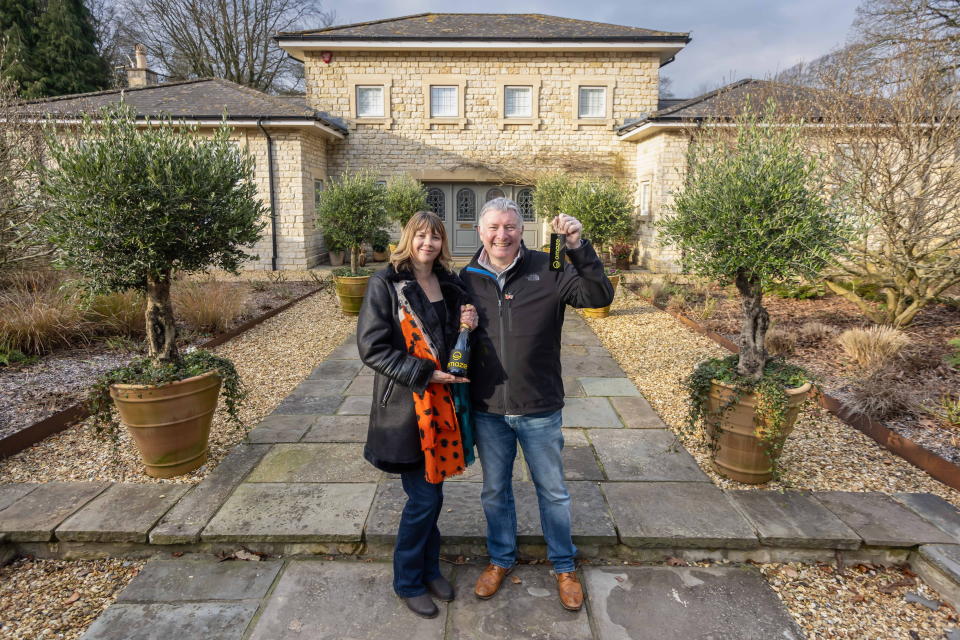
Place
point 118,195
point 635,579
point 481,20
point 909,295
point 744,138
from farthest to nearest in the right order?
point 481,20 < point 909,295 < point 744,138 < point 118,195 < point 635,579

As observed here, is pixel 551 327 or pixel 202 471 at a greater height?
pixel 551 327

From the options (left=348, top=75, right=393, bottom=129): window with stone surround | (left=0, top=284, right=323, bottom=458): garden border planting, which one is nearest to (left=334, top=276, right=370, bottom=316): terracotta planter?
(left=0, top=284, right=323, bottom=458): garden border planting

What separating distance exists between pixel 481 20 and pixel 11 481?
57.5 feet

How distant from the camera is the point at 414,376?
2.17 meters

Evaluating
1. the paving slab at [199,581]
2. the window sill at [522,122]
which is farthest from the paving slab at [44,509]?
the window sill at [522,122]

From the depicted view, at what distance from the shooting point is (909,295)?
708cm

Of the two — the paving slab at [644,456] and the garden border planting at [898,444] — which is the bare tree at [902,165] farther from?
the paving slab at [644,456]

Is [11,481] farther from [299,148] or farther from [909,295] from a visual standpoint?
[299,148]

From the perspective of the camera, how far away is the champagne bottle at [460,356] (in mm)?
2244

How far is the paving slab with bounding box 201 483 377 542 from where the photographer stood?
9.39 ft

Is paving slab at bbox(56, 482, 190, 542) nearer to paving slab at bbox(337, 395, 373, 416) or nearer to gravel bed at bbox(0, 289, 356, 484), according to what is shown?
gravel bed at bbox(0, 289, 356, 484)

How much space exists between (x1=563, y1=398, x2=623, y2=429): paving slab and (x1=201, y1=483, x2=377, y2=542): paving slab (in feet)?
6.41

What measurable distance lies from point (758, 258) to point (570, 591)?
2396mm

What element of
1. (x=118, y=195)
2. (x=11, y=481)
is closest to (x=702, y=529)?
(x=118, y=195)
